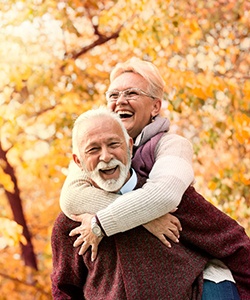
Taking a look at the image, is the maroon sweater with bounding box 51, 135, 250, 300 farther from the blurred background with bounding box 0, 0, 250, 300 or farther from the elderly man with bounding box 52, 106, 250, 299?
the blurred background with bounding box 0, 0, 250, 300

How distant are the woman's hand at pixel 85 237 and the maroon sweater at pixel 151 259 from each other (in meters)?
0.02

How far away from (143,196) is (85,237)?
0.72 feet

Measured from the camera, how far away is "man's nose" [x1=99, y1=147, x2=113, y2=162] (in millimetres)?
1538

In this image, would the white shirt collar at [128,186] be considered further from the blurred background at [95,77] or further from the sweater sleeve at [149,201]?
the blurred background at [95,77]

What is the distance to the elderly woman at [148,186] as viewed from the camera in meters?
1.49

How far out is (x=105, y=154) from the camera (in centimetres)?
154

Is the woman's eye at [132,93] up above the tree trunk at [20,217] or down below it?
above

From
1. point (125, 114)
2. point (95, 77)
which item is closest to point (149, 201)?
point (125, 114)

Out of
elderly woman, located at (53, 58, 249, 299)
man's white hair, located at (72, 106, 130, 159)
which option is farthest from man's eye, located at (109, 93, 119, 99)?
man's white hair, located at (72, 106, 130, 159)

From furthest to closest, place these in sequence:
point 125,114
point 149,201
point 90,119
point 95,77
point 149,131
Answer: point 95,77 < point 125,114 < point 149,131 < point 90,119 < point 149,201

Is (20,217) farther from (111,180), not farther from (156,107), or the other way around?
(111,180)

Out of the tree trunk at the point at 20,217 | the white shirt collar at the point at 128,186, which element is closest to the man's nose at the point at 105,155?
the white shirt collar at the point at 128,186

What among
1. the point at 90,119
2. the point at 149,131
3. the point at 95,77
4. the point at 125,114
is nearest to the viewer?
the point at 90,119

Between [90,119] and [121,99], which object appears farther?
[121,99]
